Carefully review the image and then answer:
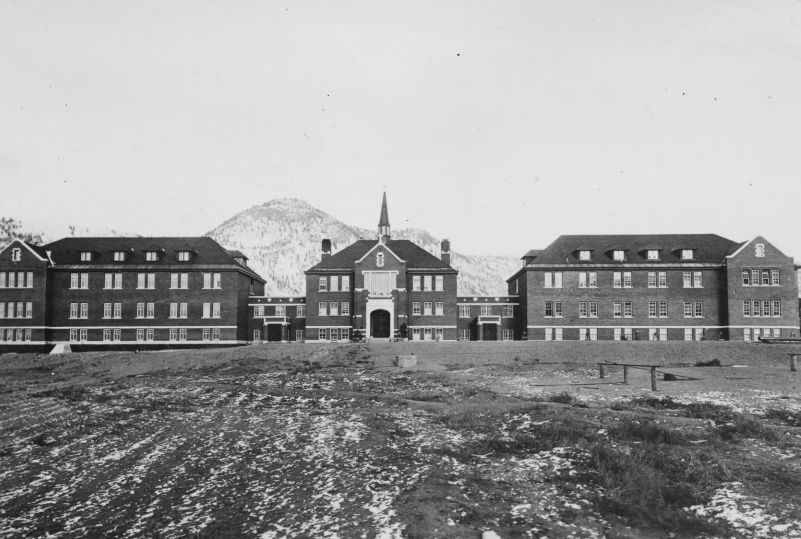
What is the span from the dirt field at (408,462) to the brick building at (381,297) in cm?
3548

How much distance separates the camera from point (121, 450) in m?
12.6

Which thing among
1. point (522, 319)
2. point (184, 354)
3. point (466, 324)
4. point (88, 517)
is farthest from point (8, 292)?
point (88, 517)

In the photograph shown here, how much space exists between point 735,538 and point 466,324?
55.9m

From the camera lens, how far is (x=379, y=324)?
59.7 m

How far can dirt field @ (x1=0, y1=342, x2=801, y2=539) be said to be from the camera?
8.17 metres

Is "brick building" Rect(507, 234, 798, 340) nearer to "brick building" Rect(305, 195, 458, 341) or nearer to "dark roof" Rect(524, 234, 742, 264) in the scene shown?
"dark roof" Rect(524, 234, 742, 264)

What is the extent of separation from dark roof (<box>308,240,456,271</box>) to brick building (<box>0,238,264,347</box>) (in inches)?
401

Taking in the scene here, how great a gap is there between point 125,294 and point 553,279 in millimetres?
45609

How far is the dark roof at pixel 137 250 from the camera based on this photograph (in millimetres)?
61625

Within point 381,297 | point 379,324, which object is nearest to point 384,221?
point 381,297

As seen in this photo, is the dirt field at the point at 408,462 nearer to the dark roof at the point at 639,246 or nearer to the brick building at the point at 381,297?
the brick building at the point at 381,297

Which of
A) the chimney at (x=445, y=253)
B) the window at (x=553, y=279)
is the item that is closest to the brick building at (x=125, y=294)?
the chimney at (x=445, y=253)

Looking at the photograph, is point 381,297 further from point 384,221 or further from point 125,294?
point 125,294

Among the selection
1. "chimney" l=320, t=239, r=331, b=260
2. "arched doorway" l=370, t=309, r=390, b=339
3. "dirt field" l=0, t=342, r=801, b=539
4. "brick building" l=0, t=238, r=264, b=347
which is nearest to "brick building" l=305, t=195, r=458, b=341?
"arched doorway" l=370, t=309, r=390, b=339
